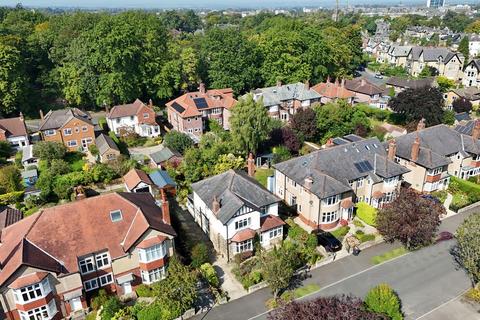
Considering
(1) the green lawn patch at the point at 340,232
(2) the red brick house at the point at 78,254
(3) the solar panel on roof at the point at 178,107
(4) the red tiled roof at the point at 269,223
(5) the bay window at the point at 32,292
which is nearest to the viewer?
(5) the bay window at the point at 32,292

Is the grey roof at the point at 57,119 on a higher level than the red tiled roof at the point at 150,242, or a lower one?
higher

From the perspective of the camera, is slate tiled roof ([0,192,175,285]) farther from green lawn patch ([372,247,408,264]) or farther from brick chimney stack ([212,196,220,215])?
green lawn patch ([372,247,408,264])

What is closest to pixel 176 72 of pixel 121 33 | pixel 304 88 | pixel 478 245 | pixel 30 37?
pixel 121 33

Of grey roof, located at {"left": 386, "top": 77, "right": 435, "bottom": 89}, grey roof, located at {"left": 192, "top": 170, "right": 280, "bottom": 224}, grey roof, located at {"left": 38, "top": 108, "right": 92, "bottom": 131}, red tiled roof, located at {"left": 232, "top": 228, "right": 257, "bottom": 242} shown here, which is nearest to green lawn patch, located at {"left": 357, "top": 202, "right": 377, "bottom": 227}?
grey roof, located at {"left": 192, "top": 170, "right": 280, "bottom": 224}

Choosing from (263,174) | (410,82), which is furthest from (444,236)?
(410,82)

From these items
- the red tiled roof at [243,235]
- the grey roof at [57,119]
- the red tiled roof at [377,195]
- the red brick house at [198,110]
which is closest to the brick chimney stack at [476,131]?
the red tiled roof at [377,195]

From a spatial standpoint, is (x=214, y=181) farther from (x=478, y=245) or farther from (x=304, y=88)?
(x=304, y=88)

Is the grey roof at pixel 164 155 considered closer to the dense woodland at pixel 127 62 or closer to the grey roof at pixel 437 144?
the dense woodland at pixel 127 62
